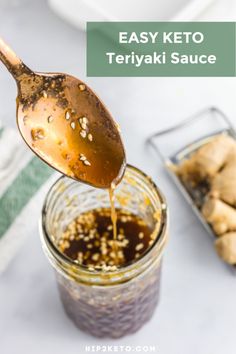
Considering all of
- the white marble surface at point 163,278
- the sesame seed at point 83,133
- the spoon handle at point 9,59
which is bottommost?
the white marble surface at point 163,278

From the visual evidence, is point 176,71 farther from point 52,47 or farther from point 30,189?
point 30,189

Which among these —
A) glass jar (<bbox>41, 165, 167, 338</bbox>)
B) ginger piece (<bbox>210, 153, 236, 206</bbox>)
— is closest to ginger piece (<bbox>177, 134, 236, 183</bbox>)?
ginger piece (<bbox>210, 153, 236, 206</bbox>)

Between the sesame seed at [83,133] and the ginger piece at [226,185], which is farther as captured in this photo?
the ginger piece at [226,185]

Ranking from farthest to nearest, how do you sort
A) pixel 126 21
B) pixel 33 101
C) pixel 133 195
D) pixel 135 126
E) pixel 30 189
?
pixel 126 21 → pixel 135 126 → pixel 30 189 → pixel 133 195 → pixel 33 101

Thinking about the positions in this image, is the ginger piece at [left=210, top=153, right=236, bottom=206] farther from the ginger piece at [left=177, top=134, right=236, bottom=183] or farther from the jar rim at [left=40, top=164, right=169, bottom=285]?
the jar rim at [left=40, top=164, right=169, bottom=285]

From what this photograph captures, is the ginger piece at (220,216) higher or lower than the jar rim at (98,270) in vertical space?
lower

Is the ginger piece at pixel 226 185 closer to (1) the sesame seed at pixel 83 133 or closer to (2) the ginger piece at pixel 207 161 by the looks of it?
(2) the ginger piece at pixel 207 161

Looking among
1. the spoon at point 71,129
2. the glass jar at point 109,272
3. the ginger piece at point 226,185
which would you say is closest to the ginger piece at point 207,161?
the ginger piece at point 226,185

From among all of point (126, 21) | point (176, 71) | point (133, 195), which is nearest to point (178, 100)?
point (176, 71)
